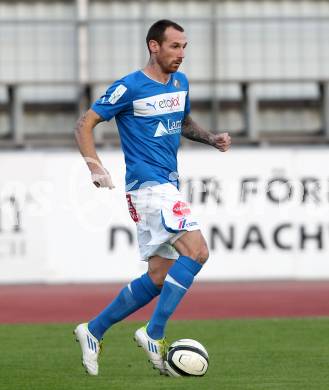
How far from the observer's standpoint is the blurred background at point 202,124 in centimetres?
1728

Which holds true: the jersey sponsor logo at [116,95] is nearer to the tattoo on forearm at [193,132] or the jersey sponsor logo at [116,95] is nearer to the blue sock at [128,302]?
the tattoo on forearm at [193,132]

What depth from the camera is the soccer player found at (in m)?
7.82

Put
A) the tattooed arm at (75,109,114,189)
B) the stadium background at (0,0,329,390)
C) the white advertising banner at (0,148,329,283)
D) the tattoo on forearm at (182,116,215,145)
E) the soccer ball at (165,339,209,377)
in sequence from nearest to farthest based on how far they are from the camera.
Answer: the tattooed arm at (75,109,114,189)
the soccer ball at (165,339,209,377)
the tattoo on forearm at (182,116,215,145)
the stadium background at (0,0,329,390)
the white advertising banner at (0,148,329,283)

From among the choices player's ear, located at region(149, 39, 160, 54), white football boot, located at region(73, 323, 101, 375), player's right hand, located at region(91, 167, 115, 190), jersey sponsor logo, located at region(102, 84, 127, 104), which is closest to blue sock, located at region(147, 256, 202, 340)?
white football boot, located at region(73, 323, 101, 375)

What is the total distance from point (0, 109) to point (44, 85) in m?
0.91

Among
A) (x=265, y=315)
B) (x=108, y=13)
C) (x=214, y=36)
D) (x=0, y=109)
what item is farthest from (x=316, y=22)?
(x=265, y=315)

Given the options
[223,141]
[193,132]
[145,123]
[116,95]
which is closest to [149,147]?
[145,123]

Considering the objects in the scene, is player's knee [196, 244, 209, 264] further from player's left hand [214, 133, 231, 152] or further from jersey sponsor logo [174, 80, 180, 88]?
jersey sponsor logo [174, 80, 180, 88]

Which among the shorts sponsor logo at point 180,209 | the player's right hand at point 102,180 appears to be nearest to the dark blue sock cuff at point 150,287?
the shorts sponsor logo at point 180,209

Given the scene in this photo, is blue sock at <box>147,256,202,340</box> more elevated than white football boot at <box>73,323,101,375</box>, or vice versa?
blue sock at <box>147,256,202,340</box>

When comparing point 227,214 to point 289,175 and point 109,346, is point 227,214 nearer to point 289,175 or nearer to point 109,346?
point 289,175

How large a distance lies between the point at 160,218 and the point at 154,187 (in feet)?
0.73

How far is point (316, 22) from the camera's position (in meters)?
22.9

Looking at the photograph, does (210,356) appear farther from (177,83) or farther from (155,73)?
(155,73)
